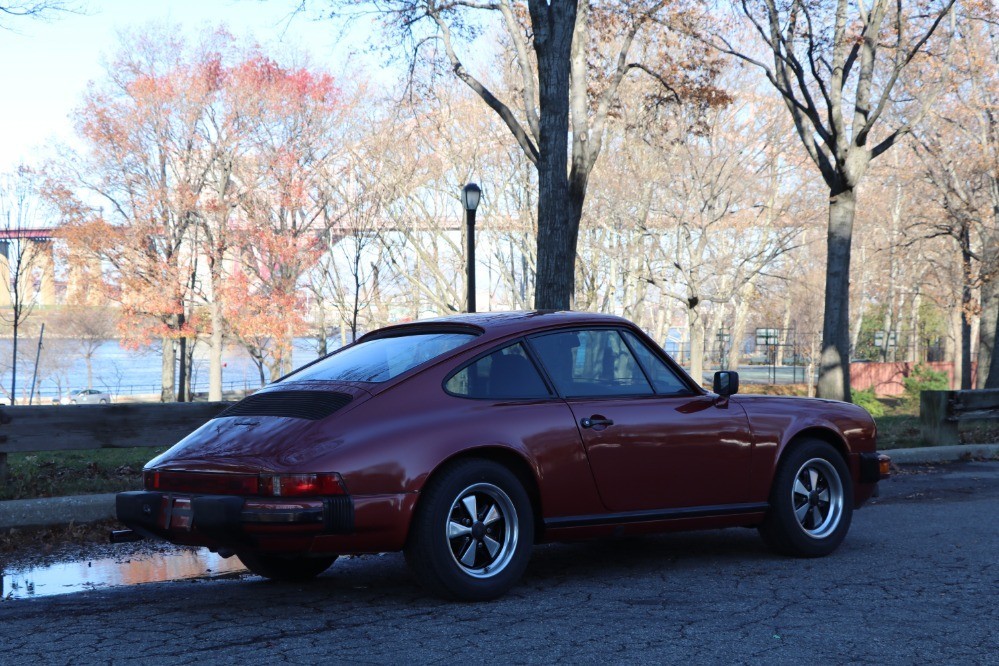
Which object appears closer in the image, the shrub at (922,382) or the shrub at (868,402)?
the shrub at (868,402)

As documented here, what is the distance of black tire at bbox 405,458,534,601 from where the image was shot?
515 cm

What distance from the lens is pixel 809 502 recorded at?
6789 millimetres

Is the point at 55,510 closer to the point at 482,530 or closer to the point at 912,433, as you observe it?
the point at 482,530

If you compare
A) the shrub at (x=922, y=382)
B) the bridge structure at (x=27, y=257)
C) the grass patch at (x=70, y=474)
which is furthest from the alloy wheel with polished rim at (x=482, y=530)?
the shrub at (x=922, y=382)

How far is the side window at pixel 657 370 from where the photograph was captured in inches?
251

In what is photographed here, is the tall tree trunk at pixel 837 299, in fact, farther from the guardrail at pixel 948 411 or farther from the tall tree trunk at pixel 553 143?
the tall tree trunk at pixel 553 143

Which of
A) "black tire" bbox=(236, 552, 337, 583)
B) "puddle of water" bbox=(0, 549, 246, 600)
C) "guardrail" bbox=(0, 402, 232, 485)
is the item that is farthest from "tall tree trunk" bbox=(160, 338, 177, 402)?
"black tire" bbox=(236, 552, 337, 583)

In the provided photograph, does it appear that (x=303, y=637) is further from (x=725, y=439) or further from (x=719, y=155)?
(x=719, y=155)

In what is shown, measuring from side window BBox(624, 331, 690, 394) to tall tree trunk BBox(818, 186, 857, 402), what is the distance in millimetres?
10718

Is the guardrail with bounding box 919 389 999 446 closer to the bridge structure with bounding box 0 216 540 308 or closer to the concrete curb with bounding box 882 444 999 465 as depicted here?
the concrete curb with bounding box 882 444 999 465

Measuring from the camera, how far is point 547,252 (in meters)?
13.3

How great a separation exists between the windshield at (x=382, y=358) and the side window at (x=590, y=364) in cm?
49

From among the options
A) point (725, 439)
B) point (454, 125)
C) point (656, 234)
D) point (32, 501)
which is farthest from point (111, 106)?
point (725, 439)

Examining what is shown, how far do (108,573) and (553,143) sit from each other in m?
7.89
